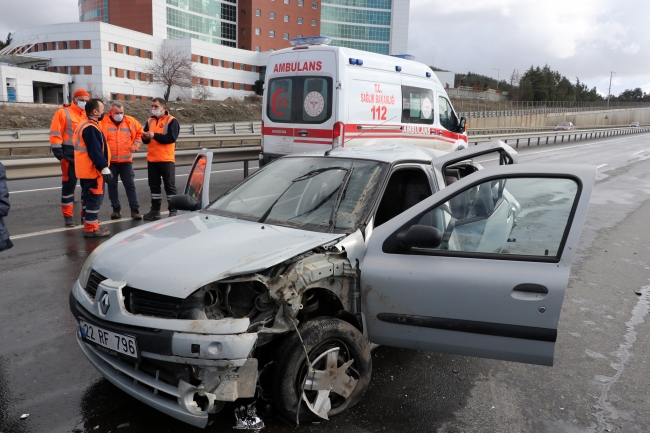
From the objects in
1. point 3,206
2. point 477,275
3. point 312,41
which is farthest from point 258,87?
point 477,275

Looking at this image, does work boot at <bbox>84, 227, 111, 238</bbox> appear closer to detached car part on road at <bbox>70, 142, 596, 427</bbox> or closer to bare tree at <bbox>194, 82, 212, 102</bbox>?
detached car part on road at <bbox>70, 142, 596, 427</bbox>

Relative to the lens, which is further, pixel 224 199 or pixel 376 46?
pixel 376 46

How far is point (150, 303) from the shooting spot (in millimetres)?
2822

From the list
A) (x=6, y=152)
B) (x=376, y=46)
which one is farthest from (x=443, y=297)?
(x=376, y=46)

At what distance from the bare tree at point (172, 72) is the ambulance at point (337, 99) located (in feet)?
174

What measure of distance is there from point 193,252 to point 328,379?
1.05 m

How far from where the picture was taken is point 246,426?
2.98 m

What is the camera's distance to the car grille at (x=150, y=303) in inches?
109

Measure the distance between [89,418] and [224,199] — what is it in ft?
6.26

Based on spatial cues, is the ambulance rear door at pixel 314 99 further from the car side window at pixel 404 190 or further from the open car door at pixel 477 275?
the open car door at pixel 477 275

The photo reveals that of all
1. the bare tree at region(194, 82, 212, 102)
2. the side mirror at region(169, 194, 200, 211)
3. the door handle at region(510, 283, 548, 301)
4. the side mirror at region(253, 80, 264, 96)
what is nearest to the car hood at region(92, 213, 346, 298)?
the side mirror at region(169, 194, 200, 211)

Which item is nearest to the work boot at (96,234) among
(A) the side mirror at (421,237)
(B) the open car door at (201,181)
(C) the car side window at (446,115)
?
(B) the open car door at (201,181)

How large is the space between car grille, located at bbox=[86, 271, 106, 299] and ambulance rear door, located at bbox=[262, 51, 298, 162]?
7.38 metres

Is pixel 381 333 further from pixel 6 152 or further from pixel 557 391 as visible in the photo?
pixel 6 152
